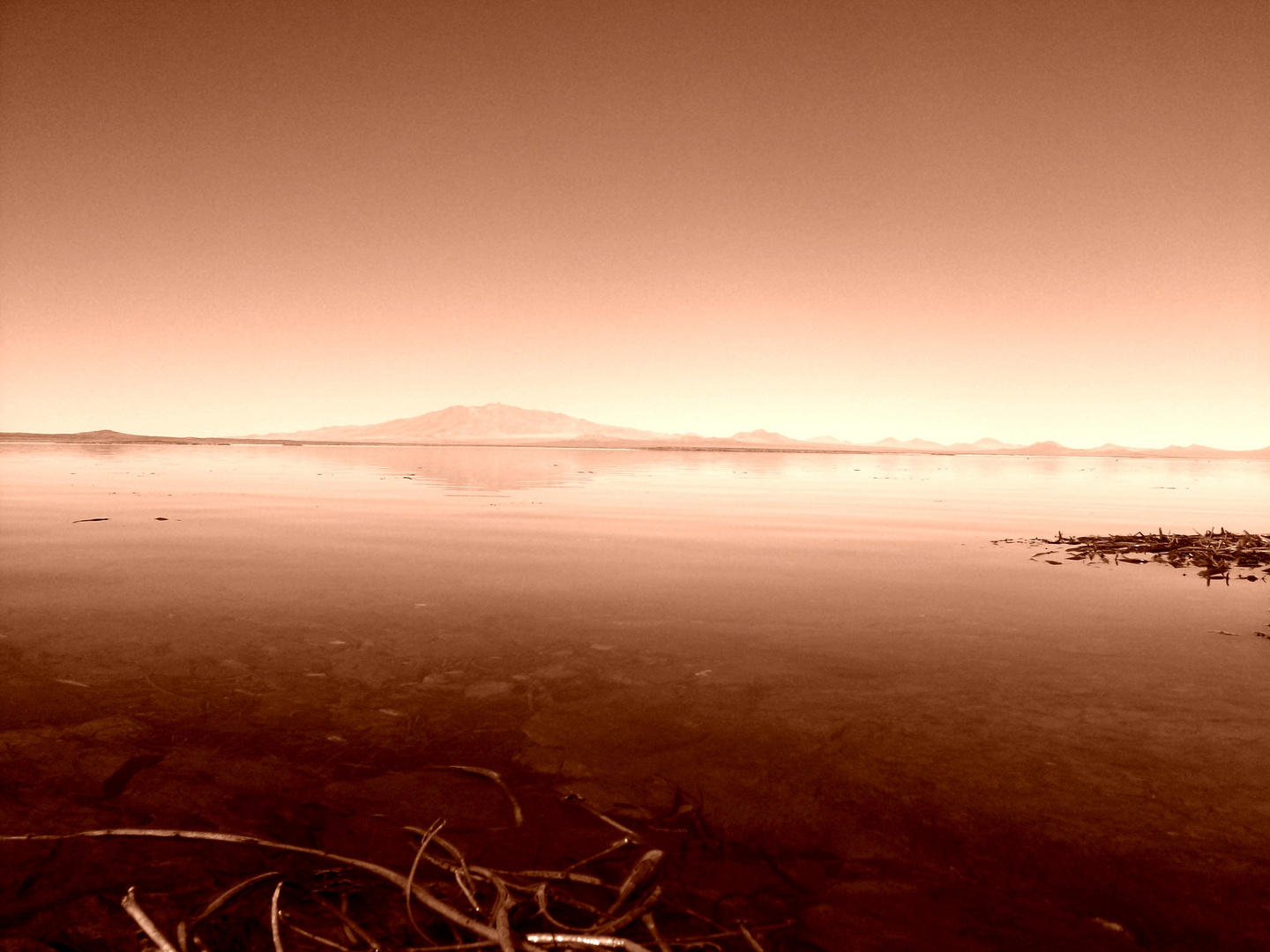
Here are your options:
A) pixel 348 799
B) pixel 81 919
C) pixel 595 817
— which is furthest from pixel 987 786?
pixel 81 919

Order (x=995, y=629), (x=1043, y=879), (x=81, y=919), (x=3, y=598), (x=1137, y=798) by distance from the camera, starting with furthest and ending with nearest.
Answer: (x=3, y=598) → (x=995, y=629) → (x=1137, y=798) → (x=1043, y=879) → (x=81, y=919)

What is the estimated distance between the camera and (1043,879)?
2.94 meters

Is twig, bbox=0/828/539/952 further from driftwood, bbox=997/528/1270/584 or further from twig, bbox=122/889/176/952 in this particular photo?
driftwood, bbox=997/528/1270/584

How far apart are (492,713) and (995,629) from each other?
4.97 meters

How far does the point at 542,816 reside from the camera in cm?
339

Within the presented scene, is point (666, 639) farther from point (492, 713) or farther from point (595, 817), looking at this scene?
point (595, 817)

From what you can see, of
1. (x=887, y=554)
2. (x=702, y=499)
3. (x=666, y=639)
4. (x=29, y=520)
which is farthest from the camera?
(x=702, y=499)

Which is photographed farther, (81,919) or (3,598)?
(3,598)

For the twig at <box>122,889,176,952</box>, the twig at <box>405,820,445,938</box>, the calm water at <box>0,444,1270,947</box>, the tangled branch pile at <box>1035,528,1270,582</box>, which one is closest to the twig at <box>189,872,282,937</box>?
the twig at <box>122,889,176,952</box>

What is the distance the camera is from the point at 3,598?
24.3 ft

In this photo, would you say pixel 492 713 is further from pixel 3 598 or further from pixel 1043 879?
pixel 3 598

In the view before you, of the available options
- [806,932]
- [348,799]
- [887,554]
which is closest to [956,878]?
[806,932]

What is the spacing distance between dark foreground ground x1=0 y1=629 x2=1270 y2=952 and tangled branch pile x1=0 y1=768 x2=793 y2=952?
2cm

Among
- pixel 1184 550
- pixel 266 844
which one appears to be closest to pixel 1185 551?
pixel 1184 550
